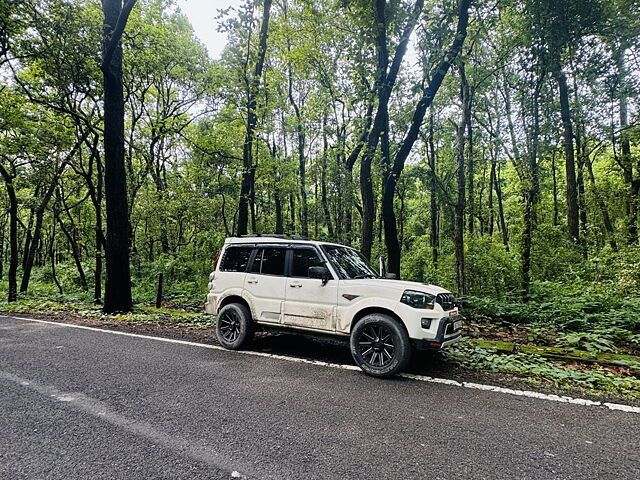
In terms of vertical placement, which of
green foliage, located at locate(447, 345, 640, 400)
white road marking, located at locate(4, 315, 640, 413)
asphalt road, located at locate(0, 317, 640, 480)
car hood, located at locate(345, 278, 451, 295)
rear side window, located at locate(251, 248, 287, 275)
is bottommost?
asphalt road, located at locate(0, 317, 640, 480)

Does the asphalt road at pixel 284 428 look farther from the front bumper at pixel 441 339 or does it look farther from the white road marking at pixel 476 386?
the front bumper at pixel 441 339

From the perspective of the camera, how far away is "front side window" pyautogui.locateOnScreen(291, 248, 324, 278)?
5625 millimetres

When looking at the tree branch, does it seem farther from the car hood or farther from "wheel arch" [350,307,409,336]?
"wheel arch" [350,307,409,336]

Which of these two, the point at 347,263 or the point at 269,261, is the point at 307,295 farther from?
the point at 269,261

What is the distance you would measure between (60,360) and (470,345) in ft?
22.5

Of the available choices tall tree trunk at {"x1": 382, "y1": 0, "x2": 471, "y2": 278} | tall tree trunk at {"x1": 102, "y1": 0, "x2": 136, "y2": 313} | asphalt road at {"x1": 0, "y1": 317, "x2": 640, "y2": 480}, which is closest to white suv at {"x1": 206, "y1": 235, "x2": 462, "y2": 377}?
asphalt road at {"x1": 0, "y1": 317, "x2": 640, "y2": 480}

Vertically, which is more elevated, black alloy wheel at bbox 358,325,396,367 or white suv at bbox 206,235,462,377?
white suv at bbox 206,235,462,377

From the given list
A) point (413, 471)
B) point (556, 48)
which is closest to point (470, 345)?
point (413, 471)

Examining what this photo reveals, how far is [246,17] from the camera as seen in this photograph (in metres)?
9.38

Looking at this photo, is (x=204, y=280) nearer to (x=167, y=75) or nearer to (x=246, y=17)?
(x=246, y=17)

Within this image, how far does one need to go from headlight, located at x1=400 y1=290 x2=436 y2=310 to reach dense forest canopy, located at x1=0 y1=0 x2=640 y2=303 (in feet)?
14.6

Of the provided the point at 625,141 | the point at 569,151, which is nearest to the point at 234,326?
the point at 569,151

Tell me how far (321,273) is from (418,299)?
4.81 feet

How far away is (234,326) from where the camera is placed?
6.09m
